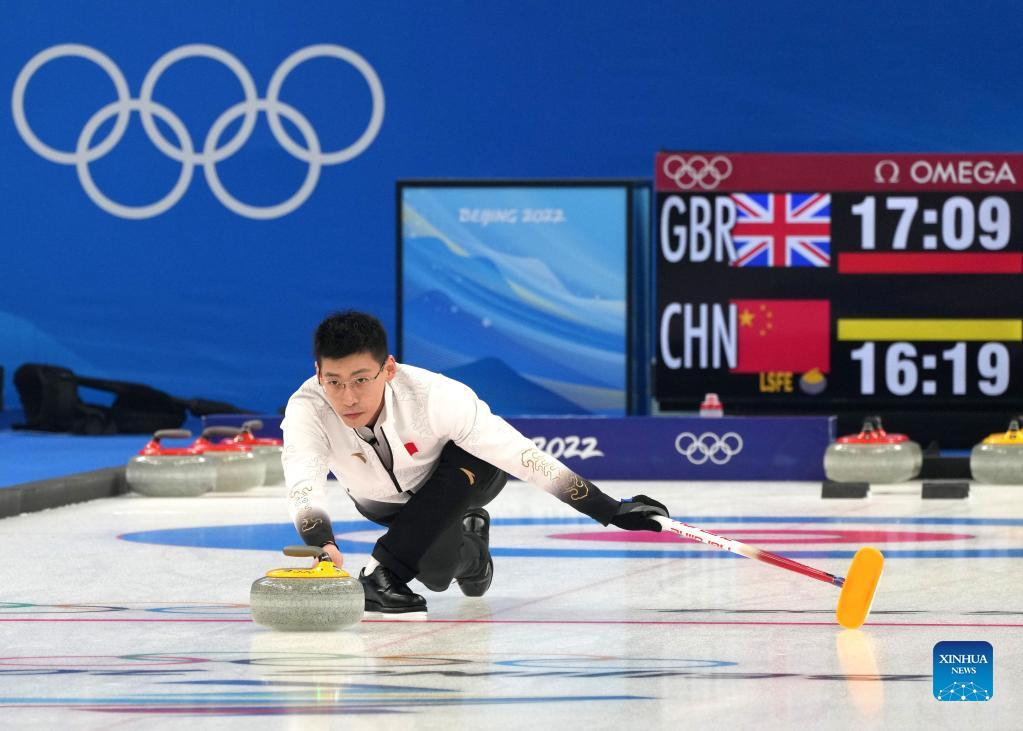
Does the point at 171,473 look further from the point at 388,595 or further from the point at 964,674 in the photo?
the point at 964,674

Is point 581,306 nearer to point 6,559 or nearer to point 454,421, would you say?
point 6,559

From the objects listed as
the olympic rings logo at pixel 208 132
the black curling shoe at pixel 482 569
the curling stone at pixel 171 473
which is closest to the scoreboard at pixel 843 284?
the curling stone at pixel 171 473

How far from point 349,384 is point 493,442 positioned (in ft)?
1.55

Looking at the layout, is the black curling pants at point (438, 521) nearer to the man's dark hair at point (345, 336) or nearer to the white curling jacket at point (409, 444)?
the white curling jacket at point (409, 444)

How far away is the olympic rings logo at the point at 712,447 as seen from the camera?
1012 cm

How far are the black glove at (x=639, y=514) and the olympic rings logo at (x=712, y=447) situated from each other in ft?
18.6

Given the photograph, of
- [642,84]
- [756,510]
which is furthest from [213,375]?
[756,510]

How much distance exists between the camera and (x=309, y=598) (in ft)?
14.1

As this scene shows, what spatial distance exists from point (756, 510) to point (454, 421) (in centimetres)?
386

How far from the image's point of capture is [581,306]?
41.2 feet

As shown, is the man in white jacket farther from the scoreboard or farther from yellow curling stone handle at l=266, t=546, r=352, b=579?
the scoreboard

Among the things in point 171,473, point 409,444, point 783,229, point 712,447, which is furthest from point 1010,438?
point 409,444

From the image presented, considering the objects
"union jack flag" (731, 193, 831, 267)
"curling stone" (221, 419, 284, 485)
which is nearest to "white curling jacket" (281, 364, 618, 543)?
"curling stone" (221, 419, 284, 485)

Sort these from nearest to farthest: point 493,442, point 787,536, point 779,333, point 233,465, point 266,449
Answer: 1. point 493,442
2. point 787,536
3. point 233,465
4. point 266,449
5. point 779,333
